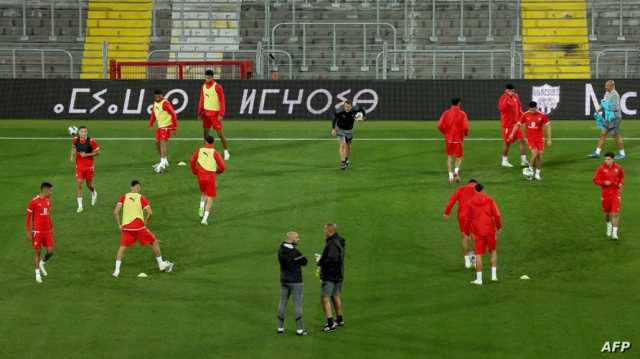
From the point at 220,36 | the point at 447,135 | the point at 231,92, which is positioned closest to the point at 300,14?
the point at 220,36

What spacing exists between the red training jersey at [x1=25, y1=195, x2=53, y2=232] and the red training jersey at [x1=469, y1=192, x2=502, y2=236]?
31.5ft

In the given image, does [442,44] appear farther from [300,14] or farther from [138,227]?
[138,227]

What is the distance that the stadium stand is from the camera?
52.3 meters

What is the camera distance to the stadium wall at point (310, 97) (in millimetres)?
45625

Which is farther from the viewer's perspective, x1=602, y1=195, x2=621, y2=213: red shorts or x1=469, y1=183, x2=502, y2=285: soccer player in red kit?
x1=602, y1=195, x2=621, y2=213: red shorts

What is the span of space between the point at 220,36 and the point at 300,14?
3.57 meters

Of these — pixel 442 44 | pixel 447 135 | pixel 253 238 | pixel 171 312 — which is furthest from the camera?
pixel 442 44

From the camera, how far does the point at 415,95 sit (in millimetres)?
46062

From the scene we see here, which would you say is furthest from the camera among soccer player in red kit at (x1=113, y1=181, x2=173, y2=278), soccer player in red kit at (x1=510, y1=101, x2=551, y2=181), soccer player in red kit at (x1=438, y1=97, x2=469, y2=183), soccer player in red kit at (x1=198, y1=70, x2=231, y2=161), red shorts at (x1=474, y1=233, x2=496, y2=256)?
soccer player in red kit at (x1=198, y1=70, x2=231, y2=161)

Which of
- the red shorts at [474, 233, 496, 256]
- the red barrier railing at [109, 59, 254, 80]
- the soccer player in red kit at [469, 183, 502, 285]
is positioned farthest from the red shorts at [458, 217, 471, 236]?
the red barrier railing at [109, 59, 254, 80]

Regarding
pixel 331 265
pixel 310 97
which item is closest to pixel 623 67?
pixel 310 97

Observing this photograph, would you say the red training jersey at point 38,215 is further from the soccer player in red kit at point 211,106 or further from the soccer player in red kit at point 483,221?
the soccer player in red kit at point 483,221

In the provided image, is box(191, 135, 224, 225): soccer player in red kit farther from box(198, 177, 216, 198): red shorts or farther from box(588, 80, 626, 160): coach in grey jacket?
box(588, 80, 626, 160): coach in grey jacket

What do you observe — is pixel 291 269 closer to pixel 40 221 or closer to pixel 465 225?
pixel 465 225
